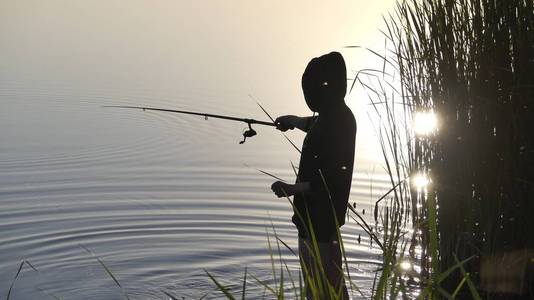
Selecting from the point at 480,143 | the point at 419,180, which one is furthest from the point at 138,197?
the point at 480,143

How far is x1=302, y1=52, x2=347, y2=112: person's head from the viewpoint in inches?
168

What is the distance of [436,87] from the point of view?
5.07 m

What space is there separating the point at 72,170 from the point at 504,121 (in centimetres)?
619

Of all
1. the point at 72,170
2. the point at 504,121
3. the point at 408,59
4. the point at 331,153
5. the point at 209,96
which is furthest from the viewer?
the point at 209,96

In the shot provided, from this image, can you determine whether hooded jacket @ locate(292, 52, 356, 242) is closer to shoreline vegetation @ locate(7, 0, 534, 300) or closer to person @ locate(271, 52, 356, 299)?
person @ locate(271, 52, 356, 299)

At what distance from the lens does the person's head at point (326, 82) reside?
168 inches

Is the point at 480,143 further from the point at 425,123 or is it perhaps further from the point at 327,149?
the point at 327,149

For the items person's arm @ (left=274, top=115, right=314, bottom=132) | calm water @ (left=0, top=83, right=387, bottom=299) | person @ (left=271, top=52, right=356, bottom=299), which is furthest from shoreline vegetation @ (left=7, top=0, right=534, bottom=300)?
calm water @ (left=0, top=83, right=387, bottom=299)

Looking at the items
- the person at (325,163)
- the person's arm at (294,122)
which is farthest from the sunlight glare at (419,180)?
the person at (325,163)

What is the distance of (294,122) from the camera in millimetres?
4859

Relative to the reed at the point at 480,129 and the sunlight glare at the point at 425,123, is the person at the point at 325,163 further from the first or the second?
the sunlight glare at the point at 425,123

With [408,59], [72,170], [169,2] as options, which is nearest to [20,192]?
[72,170]

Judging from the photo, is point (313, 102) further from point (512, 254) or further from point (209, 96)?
point (209, 96)

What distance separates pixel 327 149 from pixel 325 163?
67mm
